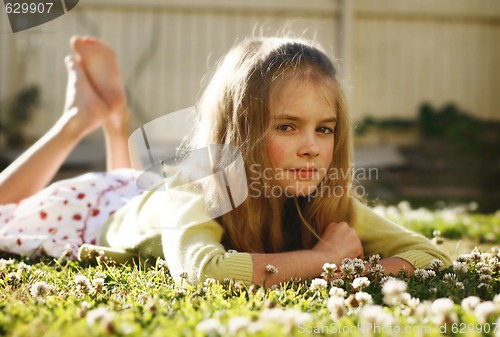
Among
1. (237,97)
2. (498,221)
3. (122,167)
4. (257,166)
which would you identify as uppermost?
(237,97)

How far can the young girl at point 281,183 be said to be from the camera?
2061 mm

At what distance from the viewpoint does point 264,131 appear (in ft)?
7.03

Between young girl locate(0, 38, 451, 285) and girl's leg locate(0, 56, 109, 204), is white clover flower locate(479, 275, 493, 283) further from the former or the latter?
girl's leg locate(0, 56, 109, 204)

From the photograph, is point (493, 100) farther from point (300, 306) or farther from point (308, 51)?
point (300, 306)

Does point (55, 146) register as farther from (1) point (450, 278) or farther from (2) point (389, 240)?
(1) point (450, 278)

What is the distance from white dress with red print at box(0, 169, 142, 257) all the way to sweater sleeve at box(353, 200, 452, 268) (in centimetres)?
114

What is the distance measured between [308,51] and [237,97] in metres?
0.33

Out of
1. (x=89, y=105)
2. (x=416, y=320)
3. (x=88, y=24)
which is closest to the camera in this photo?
(x=416, y=320)

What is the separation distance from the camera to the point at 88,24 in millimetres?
6617

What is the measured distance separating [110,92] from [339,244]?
1867 mm

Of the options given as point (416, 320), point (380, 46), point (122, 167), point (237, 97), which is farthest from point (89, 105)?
point (380, 46)

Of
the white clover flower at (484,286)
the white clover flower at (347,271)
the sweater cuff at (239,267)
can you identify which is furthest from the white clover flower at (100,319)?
the white clover flower at (484,286)

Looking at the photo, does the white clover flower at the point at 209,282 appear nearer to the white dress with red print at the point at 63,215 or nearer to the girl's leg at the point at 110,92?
the white dress with red print at the point at 63,215
